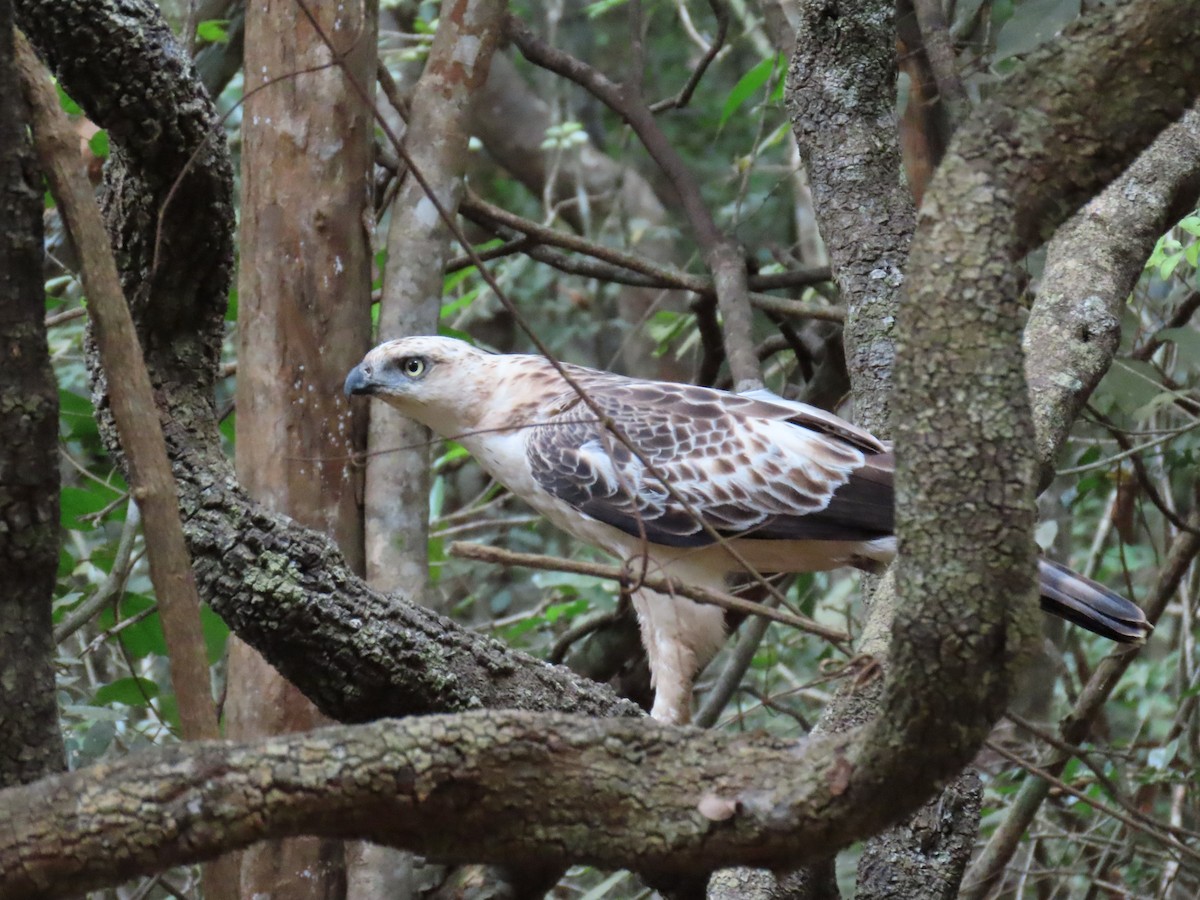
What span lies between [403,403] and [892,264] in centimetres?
156

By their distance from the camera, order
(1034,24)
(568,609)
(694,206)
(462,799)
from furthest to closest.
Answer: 1. (568,609)
2. (694,206)
3. (1034,24)
4. (462,799)

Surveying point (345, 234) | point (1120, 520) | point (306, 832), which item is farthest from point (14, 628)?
point (1120, 520)

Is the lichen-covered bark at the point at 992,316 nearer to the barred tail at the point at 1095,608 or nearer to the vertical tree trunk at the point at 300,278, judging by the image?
the barred tail at the point at 1095,608

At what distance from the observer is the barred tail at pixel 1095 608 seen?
329cm

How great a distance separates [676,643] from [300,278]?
61.7 inches

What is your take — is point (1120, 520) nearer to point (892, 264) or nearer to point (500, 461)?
point (892, 264)

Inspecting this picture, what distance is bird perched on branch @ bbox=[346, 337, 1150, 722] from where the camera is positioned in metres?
3.81

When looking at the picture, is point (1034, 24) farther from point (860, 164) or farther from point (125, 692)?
point (125, 692)

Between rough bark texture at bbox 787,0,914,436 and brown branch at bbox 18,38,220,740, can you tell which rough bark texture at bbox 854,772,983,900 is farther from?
brown branch at bbox 18,38,220,740

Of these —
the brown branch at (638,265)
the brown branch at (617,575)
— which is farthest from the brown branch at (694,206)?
the brown branch at (617,575)

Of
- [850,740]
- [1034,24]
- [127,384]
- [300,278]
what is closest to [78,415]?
[300,278]

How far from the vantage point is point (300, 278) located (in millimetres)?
3738

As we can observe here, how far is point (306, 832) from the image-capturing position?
165 centimetres

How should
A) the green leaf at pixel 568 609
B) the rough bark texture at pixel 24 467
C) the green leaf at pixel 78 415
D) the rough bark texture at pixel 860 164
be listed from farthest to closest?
the green leaf at pixel 568 609, the green leaf at pixel 78 415, the rough bark texture at pixel 860 164, the rough bark texture at pixel 24 467
